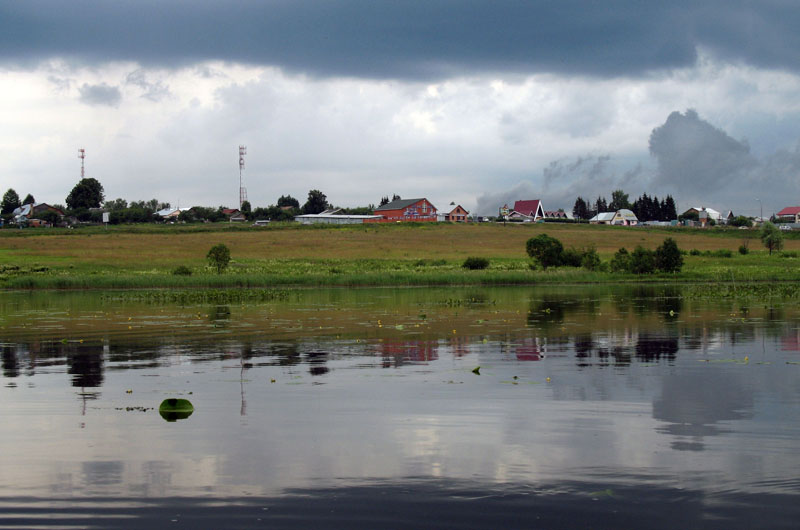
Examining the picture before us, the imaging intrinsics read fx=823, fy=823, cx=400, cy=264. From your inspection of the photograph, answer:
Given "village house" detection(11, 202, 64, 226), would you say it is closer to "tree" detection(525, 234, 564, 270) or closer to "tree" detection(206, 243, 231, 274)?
"tree" detection(206, 243, 231, 274)

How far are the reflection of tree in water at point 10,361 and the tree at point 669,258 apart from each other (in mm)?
64565

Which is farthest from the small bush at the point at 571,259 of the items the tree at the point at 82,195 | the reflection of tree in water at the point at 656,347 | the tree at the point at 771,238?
the tree at the point at 82,195

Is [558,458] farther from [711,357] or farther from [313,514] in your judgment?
[711,357]

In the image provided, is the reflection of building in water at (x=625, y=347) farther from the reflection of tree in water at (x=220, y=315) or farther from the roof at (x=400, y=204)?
the roof at (x=400, y=204)

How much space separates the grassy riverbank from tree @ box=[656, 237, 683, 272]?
1403 mm

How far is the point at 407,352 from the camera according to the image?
25.2 m

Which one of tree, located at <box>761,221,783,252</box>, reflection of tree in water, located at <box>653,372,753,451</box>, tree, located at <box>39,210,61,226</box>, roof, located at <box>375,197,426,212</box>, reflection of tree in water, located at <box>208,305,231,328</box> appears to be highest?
roof, located at <box>375,197,426,212</box>

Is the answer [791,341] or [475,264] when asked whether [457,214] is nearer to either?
[475,264]

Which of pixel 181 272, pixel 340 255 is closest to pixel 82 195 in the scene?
pixel 340 255

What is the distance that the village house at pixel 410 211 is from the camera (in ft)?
566

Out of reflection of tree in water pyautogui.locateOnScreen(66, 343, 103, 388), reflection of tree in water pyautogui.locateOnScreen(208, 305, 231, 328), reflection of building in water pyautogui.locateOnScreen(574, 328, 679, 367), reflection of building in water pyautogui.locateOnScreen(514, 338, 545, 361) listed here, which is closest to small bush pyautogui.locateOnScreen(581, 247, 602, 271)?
reflection of tree in water pyautogui.locateOnScreen(208, 305, 231, 328)

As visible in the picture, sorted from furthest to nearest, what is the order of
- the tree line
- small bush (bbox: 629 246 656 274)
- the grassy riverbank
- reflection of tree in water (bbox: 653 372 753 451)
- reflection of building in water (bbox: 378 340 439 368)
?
the tree line, small bush (bbox: 629 246 656 274), the grassy riverbank, reflection of building in water (bbox: 378 340 439 368), reflection of tree in water (bbox: 653 372 753 451)

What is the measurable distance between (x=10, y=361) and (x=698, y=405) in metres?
19.1

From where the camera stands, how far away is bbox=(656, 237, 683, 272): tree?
261 feet
